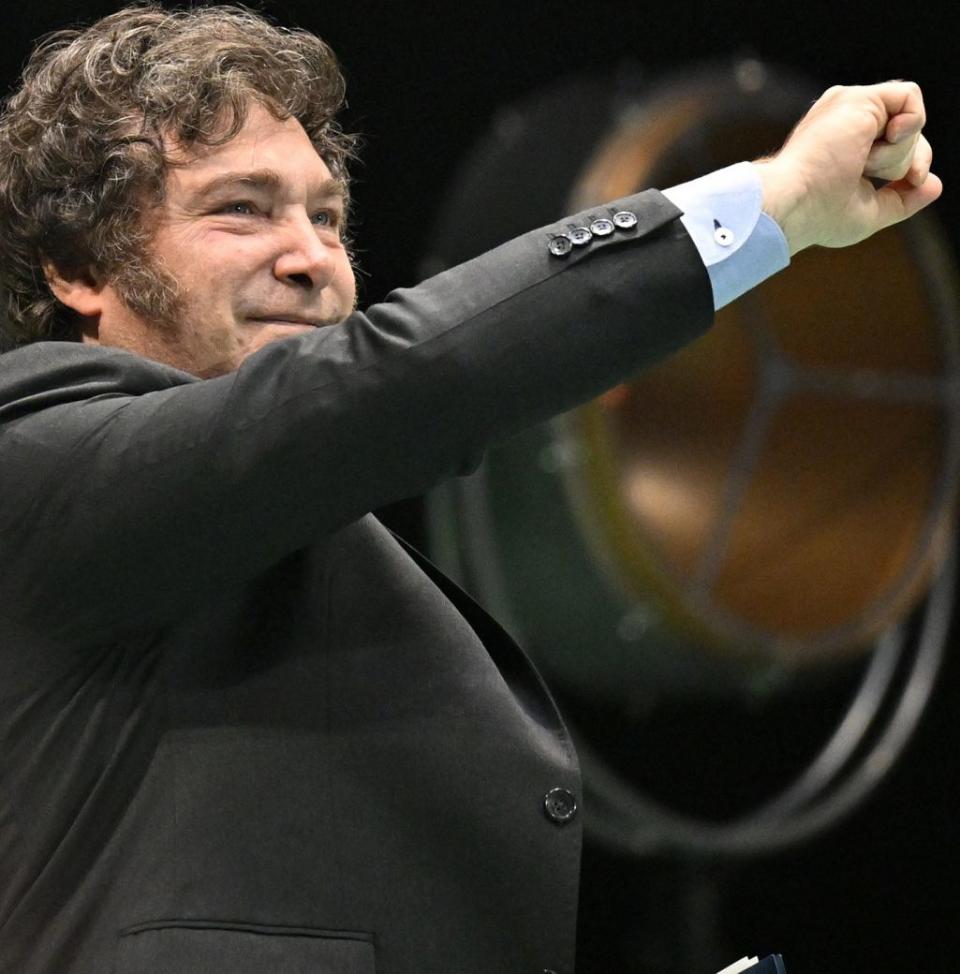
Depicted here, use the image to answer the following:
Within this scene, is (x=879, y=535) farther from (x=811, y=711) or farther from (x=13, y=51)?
(x=13, y=51)

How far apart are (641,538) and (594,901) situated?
54cm

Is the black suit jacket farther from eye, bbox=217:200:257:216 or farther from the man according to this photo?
eye, bbox=217:200:257:216

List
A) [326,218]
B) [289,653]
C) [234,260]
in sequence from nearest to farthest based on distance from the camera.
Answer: [289,653], [234,260], [326,218]

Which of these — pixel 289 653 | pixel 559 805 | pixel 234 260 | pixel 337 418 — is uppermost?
pixel 234 260

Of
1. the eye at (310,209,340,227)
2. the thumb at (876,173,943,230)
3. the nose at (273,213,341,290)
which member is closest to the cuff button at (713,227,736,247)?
the thumb at (876,173,943,230)

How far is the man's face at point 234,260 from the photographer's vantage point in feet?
4.58

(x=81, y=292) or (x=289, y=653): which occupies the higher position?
(x=81, y=292)

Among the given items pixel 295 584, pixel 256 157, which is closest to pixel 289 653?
pixel 295 584

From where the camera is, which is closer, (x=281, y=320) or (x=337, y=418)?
(x=337, y=418)

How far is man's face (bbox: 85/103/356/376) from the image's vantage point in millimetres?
1396

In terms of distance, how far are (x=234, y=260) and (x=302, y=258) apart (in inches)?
2.4

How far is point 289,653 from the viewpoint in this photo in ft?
4.00

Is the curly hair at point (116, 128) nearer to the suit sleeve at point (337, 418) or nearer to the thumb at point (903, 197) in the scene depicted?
the suit sleeve at point (337, 418)

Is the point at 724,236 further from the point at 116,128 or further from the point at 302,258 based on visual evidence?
the point at 116,128
